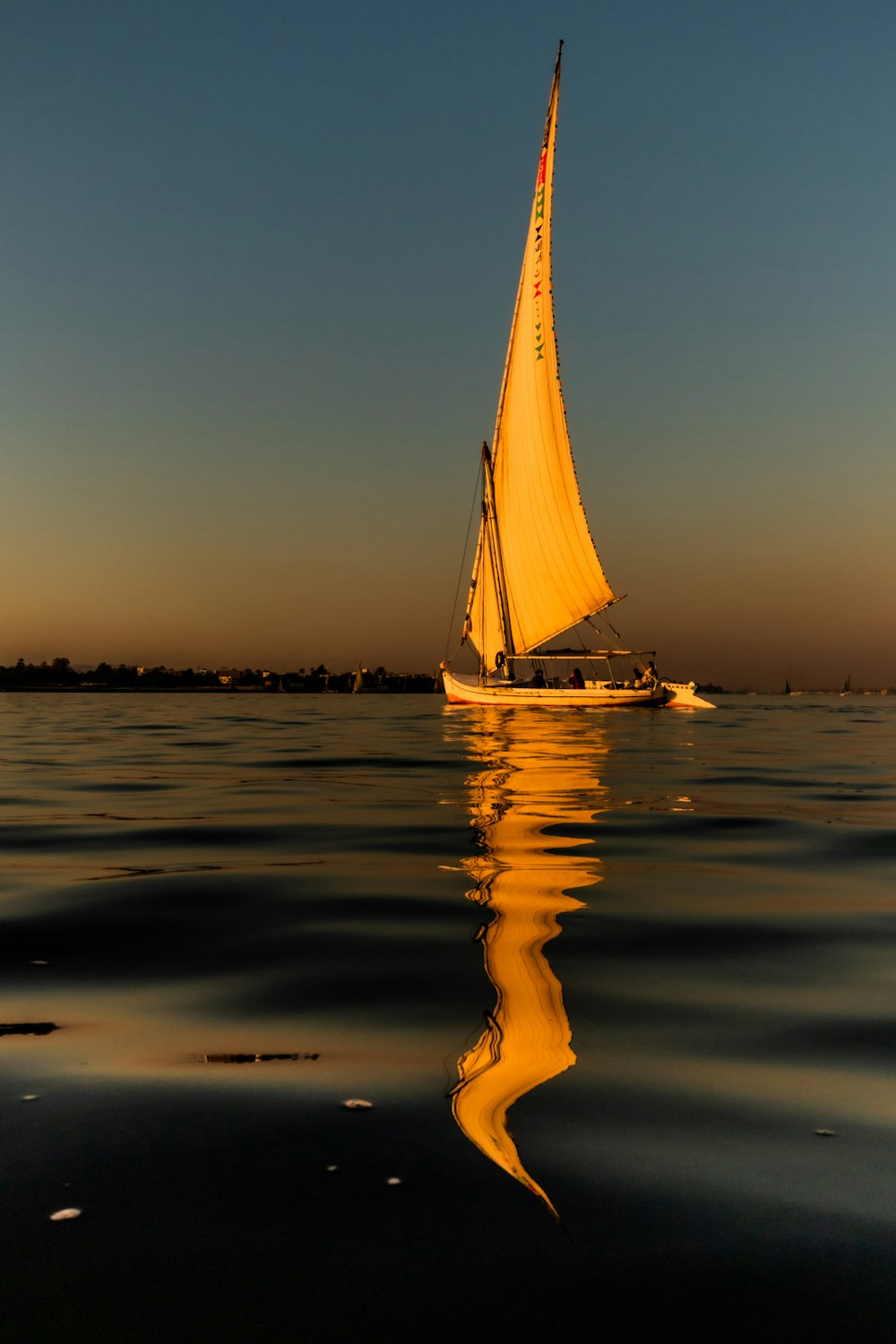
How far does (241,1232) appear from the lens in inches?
92.4

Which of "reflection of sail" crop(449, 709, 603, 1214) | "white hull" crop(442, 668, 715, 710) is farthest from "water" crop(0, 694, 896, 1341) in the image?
"white hull" crop(442, 668, 715, 710)

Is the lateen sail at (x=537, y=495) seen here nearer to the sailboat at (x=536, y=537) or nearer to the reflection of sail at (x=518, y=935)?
the sailboat at (x=536, y=537)

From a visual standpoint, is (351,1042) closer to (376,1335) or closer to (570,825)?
(376,1335)

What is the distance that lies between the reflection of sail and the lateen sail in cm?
4001

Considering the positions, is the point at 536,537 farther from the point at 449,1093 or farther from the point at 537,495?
the point at 449,1093

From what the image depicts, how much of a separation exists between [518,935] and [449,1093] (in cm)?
232

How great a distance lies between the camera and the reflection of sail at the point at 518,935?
3.16 m

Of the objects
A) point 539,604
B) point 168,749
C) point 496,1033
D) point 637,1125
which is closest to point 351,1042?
point 496,1033

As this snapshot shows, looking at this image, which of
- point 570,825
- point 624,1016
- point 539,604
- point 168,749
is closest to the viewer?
point 624,1016

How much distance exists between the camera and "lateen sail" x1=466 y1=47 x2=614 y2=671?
54.4m

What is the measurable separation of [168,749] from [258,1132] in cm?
2243

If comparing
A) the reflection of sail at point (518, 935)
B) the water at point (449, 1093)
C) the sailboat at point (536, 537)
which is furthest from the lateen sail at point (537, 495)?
the water at point (449, 1093)

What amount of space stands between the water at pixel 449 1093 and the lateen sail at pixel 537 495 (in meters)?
47.3

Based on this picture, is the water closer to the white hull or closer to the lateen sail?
the lateen sail
